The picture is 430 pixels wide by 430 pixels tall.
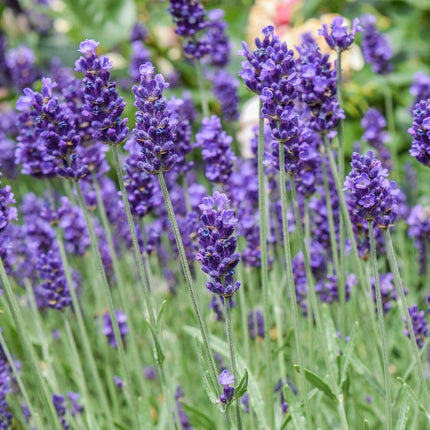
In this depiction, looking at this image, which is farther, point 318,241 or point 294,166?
point 318,241

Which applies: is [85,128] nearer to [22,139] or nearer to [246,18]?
[22,139]

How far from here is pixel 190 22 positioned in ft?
7.36

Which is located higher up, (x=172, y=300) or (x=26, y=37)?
(x=26, y=37)

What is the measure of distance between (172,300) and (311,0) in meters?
2.55

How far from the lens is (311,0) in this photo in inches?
188

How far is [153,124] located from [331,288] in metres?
1.07

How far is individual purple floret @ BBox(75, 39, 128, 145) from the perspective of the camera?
1578mm

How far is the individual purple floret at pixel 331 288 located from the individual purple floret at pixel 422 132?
655 millimetres

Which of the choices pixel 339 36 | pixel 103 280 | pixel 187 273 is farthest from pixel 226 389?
pixel 339 36

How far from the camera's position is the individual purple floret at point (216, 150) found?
2.04m

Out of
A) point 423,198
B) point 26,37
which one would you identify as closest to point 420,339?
point 423,198

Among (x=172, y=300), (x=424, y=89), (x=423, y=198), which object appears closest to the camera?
(x=424, y=89)

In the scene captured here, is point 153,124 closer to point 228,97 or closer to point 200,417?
point 200,417

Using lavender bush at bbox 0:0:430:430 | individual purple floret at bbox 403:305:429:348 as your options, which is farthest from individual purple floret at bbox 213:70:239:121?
individual purple floret at bbox 403:305:429:348
